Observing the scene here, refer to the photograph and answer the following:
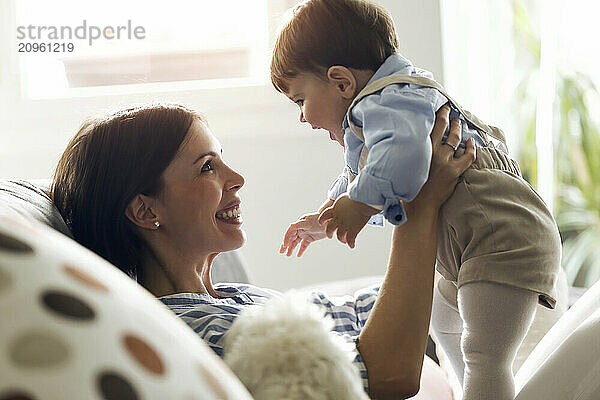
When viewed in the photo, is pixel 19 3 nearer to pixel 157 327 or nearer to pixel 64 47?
pixel 64 47

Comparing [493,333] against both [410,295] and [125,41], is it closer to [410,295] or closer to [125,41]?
[410,295]

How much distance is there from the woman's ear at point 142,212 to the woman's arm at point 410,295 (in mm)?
462

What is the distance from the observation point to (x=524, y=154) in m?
3.57

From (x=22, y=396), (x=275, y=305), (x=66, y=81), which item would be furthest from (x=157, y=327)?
(x=66, y=81)

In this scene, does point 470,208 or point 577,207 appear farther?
point 577,207

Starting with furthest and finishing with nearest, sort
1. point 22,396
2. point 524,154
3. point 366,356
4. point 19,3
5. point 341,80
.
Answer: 1. point 524,154
2. point 19,3
3. point 341,80
4. point 366,356
5. point 22,396

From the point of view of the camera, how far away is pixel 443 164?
49.9 inches

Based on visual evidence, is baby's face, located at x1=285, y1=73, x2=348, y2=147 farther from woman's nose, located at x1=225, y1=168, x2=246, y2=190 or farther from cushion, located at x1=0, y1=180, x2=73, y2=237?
cushion, located at x1=0, y1=180, x2=73, y2=237

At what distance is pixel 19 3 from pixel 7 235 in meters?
3.16

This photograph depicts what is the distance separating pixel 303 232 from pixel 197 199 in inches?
10.5

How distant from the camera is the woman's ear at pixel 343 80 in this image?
1.41 metres

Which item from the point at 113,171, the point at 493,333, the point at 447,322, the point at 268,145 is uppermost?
the point at 113,171
